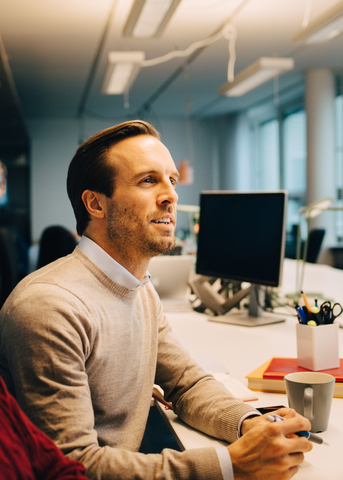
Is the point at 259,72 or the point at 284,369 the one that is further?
the point at 259,72

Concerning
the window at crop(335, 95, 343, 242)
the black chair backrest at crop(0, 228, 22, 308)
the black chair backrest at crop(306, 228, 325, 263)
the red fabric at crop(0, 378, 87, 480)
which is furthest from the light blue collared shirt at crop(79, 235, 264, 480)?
the window at crop(335, 95, 343, 242)

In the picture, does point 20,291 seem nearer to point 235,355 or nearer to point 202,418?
point 202,418

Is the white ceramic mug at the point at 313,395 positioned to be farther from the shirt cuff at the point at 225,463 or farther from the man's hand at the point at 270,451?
the shirt cuff at the point at 225,463

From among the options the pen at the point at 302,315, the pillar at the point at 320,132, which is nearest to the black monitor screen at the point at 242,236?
the pen at the point at 302,315

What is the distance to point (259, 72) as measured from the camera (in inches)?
147

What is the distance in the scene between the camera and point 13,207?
865 centimetres

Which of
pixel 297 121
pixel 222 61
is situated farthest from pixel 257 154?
pixel 222 61

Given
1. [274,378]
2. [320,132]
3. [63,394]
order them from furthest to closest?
[320,132], [274,378], [63,394]

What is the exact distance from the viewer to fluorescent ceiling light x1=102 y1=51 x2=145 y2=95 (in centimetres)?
375

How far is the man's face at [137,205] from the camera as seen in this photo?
1.06 m

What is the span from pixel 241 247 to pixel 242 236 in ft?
0.14

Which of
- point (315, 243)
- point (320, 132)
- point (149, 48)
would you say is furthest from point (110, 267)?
point (320, 132)

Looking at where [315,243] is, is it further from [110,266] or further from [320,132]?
[110,266]

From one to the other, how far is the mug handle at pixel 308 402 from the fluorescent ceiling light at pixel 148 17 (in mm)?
2455
